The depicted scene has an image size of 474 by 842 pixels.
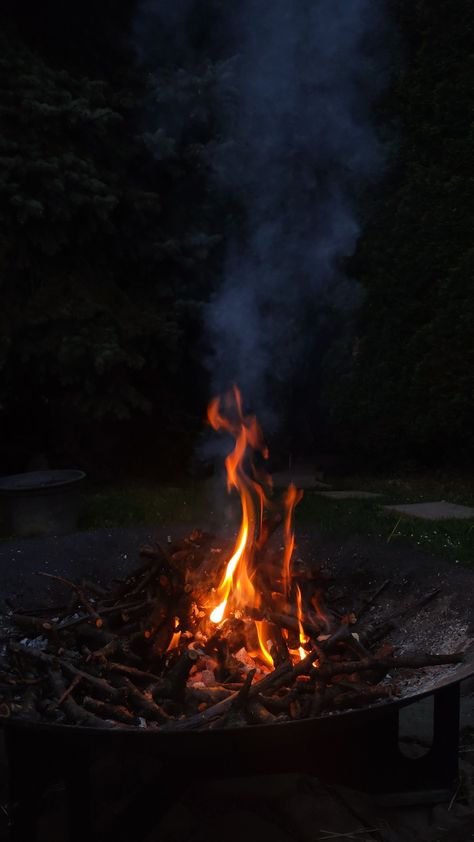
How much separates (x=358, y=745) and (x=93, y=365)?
389 cm

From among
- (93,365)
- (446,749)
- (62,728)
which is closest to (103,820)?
(62,728)

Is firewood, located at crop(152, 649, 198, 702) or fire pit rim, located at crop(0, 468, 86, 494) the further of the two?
fire pit rim, located at crop(0, 468, 86, 494)

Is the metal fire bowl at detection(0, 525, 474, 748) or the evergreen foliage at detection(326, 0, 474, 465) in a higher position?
the evergreen foliage at detection(326, 0, 474, 465)

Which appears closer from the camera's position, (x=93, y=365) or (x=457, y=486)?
(x=93, y=365)

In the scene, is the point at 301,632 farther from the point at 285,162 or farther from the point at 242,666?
the point at 285,162

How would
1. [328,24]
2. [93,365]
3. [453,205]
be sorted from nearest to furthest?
[93,365] → [328,24] → [453,205]

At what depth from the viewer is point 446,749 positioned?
8.24 feet

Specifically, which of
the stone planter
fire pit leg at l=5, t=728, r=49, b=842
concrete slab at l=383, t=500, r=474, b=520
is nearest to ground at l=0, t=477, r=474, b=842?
fire pit leg at l=5, t=728, r=49, b=842

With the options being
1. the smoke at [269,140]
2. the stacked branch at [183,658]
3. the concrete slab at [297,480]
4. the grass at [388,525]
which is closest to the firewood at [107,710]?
the stacked branch at [183,658]

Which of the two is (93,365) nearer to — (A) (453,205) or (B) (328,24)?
(B) (328,24)

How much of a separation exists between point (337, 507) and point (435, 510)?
759mm

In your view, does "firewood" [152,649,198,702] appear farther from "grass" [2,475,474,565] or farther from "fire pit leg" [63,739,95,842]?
"grass" [2,475,474,565]

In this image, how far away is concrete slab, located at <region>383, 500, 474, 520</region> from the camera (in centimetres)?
535

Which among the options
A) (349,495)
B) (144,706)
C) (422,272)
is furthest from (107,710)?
(422,272)
